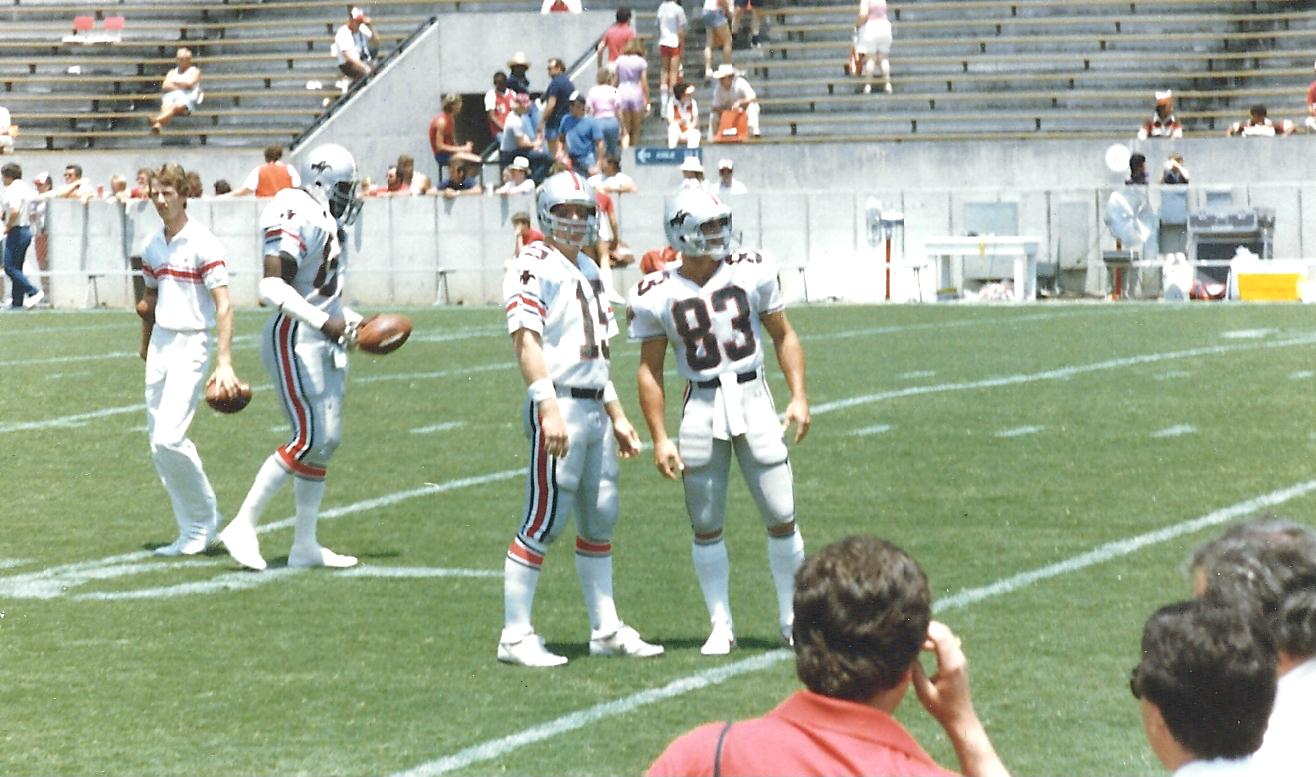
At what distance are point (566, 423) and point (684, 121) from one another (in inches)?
786

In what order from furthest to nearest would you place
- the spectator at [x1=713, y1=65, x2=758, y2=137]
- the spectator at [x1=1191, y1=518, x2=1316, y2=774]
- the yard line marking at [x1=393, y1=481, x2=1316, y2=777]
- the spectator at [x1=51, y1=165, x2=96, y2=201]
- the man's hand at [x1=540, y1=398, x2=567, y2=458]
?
the spectator at [x1=713, y1=65, x2=758, y2=137] → the spectator at [x1=51, y1=165, x2=96, y2=201] → the man's hand at [x1=540, y1=398, x2=567, y2=458] → the yard line marking at [x1=393, y1=481, x2=1316, y2=777] → the spectator at [x1=1191, y1=518, x2=1316, y2=774]

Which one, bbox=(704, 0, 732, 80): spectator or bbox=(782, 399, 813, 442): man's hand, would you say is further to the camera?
bbox=(704, 0, 732, 80): spectator

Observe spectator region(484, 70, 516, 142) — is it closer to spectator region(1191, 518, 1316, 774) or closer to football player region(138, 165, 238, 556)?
football player region(138, 165, 238, 556)

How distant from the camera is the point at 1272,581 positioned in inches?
136

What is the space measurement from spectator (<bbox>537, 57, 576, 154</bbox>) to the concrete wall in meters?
1.82

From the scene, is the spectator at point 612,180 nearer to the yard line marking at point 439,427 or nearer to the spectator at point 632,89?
the spectator at point 632,89

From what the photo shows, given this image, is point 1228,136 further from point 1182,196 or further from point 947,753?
point 947,753

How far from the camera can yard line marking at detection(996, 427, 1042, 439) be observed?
40.9 feet

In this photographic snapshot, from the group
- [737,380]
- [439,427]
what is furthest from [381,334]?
[439,427]

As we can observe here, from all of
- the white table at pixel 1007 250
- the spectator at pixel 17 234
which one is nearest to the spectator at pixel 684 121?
the white table at pixel 1007 250

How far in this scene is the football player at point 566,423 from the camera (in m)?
7.13

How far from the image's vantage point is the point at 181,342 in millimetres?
9680

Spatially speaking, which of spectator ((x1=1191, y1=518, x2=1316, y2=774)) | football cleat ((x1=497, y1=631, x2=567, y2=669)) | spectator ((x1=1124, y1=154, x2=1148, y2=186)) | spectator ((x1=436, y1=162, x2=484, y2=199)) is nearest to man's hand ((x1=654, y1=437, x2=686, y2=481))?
football cleat ((x1=497, y1=631, x2=567, y2=669))

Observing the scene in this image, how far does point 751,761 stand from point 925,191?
21801mm
